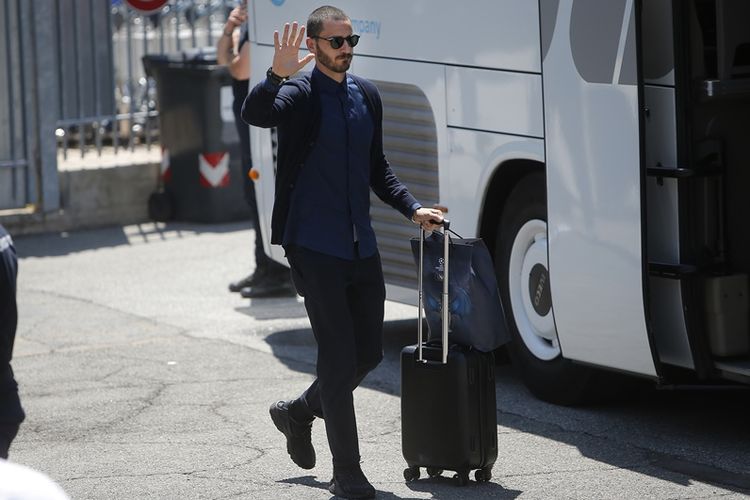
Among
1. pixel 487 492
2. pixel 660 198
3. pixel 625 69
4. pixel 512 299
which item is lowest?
pixel 487 492

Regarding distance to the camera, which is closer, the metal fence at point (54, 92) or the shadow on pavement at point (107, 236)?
the shadow on pavement at point (107, 236)

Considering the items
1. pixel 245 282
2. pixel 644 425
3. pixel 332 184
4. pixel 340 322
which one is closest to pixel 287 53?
pixel 332 184

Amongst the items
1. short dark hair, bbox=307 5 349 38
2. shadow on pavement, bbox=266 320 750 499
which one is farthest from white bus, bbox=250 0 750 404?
short dark hair, bbox=307 5 349 38

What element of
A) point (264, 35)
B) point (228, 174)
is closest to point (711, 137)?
point (264, 35)

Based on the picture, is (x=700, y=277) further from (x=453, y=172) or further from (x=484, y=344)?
(x=453, y=172)

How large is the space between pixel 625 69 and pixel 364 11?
211 centimetres

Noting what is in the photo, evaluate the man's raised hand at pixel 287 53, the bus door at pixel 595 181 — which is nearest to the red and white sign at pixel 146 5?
the bus door at pixel 595 181

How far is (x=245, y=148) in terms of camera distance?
1022 cm

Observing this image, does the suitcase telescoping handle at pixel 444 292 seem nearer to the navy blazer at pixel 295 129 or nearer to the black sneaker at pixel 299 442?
the navy blazer at pixel 295 129

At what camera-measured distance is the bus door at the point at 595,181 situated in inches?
251

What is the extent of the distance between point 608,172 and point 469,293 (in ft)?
3.15

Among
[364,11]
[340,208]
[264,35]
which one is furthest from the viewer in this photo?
[264,35]

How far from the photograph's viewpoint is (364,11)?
319 inches

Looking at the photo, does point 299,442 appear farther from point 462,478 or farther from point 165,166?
point 165,166
